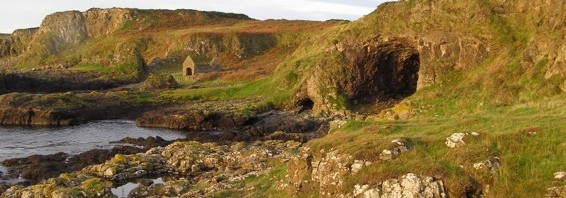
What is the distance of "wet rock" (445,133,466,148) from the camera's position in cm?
2038

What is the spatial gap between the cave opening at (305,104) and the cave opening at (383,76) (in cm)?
689

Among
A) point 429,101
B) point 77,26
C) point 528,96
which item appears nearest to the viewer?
point 528,96

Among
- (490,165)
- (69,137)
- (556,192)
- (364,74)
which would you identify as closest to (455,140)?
(490,165)

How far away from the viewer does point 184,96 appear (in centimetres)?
7900

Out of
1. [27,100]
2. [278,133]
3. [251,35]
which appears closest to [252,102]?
[278,133]

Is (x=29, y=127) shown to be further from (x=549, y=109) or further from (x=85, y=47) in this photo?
(x=85, y=47)

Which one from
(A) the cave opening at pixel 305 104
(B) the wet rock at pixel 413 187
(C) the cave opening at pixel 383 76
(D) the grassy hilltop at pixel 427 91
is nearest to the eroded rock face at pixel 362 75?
(C) the cave opening at pixel 383 76

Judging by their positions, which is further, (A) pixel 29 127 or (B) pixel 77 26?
(B) pixel 77 26

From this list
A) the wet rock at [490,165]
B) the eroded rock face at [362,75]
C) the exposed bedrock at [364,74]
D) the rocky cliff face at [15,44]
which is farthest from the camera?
the rocky cliff face at [15,44]

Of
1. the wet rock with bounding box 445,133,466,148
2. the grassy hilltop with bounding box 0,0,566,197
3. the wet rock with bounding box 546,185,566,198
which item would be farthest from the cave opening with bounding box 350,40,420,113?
the wet rock with bounding box 546,185,566,198

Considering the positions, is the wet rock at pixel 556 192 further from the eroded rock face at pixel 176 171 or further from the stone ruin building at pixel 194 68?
the stone ruin building at pixel 194 68

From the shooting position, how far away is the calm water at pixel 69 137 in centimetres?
4994

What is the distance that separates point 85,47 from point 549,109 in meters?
150

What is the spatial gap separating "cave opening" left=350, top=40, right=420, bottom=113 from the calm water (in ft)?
63.6
